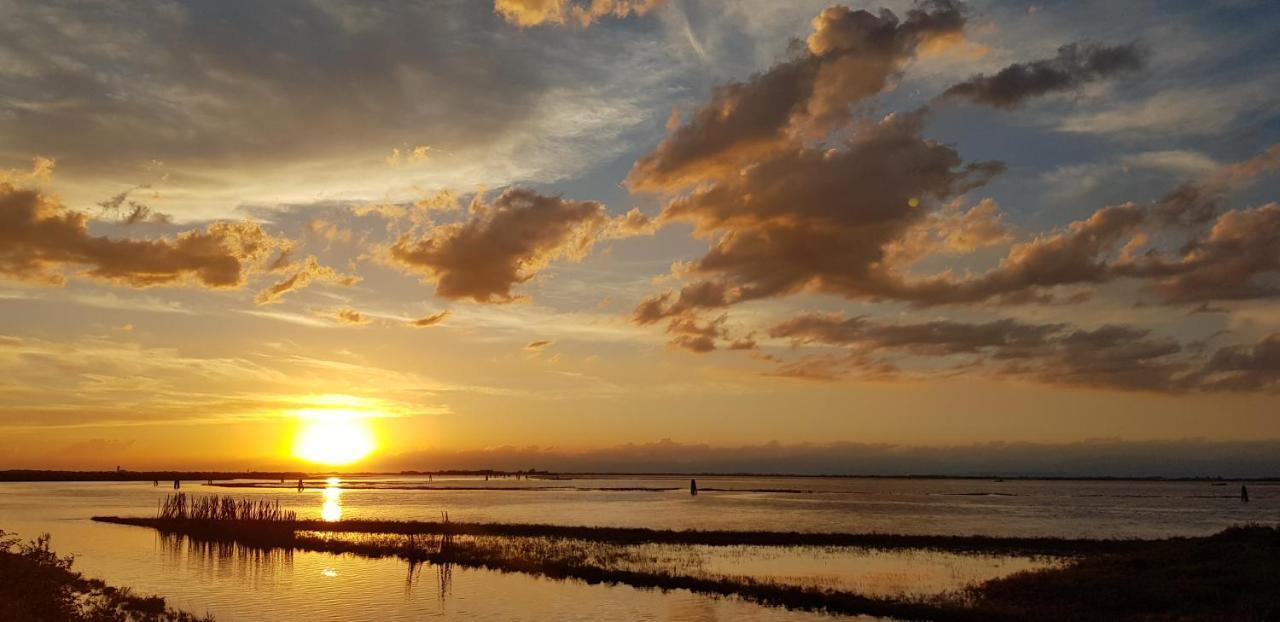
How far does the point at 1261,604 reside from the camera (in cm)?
3262

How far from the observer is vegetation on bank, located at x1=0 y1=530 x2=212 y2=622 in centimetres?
2997

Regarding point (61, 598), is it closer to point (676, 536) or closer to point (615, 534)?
point (615, 534)

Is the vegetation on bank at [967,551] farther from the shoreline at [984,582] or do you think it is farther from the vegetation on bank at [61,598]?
the vegetation on bank at [61,598]

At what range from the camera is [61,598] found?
3384cm

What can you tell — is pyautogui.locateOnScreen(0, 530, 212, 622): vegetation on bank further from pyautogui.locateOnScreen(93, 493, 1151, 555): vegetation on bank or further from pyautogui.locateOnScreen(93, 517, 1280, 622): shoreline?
pyautogui.locateOnScreen(93, 493, 1151, 555): vegetation on bank

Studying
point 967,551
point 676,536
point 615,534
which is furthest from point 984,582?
point 615,534

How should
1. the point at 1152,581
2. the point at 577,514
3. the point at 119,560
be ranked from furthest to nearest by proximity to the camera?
the point at 577,514
the point at 119,560
the point at 1152,581

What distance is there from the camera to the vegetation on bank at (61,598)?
30.0 metres

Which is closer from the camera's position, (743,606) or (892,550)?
(743,606)

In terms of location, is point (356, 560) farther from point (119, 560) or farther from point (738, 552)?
point (738, 552)

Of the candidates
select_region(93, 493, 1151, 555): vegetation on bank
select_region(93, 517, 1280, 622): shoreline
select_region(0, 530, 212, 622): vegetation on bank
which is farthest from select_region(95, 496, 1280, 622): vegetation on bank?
select_region(0, 530, 212, 622): vegetation on bank

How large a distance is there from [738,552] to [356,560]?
25.5 metres

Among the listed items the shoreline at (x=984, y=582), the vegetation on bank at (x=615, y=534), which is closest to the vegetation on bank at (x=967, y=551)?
the shoreline at (x=984, y=582)

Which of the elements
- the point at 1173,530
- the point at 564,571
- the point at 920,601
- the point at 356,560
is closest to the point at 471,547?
the point at 356,560
